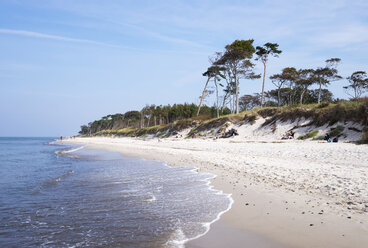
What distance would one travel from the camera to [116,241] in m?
3.98

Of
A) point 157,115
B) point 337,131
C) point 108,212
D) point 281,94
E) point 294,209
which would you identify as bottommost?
point 108,212

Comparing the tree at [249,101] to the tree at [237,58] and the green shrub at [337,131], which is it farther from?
the green shrub at [337,131]

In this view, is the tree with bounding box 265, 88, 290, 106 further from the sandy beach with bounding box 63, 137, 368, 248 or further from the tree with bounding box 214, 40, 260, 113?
the sandy beach with bounding box 63, 137, 368, 248

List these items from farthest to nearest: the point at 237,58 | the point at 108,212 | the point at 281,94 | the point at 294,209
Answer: the point at 281,94 → the point at 237,58 → the point at 108,212 → the point at 294,209

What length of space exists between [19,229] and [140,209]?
2.31m

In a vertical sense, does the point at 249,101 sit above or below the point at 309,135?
above

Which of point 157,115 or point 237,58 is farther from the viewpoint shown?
point 157,115

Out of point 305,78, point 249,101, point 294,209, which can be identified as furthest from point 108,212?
point 249,101

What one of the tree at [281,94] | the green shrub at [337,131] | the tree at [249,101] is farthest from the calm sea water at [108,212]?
the tree at [249,101]

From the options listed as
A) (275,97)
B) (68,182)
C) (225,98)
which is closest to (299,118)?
(68,182)

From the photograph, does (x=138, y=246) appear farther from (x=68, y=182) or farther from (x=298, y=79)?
(x=298, y=79)

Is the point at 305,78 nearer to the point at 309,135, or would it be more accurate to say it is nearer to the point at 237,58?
the point at 237,58

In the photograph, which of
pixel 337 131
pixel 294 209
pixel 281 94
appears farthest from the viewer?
pixel 281 94

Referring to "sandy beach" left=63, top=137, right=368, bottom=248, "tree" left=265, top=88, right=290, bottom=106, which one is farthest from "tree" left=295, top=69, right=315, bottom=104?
"sandy beach" left=63, top=137, right=368, bottom=248
